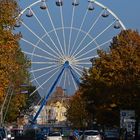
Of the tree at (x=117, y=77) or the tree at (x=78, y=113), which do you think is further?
the tree at (x=78, y=113)

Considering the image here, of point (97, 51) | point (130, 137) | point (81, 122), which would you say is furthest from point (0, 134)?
point (81, 122)

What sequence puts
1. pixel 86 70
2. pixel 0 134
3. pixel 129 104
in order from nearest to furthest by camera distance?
pixel 0 134 < pixel 129 104 < pixel 86 70

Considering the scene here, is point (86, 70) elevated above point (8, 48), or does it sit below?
above

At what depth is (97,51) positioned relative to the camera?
86125mm

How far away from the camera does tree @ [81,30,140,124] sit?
72.9m

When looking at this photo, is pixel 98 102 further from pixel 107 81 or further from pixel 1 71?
pixel 1 71

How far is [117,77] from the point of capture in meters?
75.9

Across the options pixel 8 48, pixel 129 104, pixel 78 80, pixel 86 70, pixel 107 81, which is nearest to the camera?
pixel 8 48

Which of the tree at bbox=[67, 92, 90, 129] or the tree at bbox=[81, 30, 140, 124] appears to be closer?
the tree at bbox=[81, 30, 140, 124]

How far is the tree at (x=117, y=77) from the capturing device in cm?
7289

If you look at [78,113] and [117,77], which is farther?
[78,113]

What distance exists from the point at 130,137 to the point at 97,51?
1319cm

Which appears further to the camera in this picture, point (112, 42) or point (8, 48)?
point (112, 42)

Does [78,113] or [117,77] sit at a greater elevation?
[78,113]
